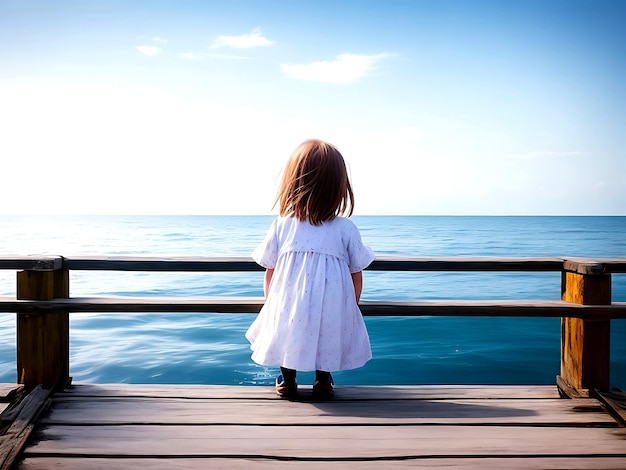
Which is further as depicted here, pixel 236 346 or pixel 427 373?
pixel 236 346

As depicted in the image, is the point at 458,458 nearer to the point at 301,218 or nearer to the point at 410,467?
the point at 410,467

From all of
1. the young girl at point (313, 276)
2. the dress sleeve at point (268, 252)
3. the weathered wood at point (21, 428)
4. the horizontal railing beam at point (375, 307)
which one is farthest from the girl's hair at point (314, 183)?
the weathered wood at point (21, 428)

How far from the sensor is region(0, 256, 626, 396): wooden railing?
290cm

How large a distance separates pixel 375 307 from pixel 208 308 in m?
0.91

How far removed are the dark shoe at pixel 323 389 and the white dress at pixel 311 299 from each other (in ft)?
0.38

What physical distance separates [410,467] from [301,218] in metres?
1.32

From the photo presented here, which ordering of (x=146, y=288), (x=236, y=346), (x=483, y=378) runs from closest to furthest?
(x=483, y=378), (x=236, y=346), (x=146, y=288)

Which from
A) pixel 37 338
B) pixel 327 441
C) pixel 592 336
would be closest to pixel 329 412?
pixel 327 441

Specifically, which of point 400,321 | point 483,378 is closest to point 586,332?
point 483,378

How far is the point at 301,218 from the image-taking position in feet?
9.30

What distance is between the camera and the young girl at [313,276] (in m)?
2.75

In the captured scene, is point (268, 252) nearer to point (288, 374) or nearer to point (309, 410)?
point (288, 374)

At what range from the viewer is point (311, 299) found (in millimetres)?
2754

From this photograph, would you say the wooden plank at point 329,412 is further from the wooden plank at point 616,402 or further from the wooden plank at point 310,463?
the wooden plank at point 310,463
